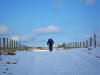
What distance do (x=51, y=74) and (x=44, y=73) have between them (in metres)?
0.46

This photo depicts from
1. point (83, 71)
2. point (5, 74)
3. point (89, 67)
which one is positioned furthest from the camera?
point (89, 67)

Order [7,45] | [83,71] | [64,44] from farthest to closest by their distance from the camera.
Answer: [64,44]
[7,45]
[83,71]

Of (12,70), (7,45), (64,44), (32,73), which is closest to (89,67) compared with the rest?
(32,73)

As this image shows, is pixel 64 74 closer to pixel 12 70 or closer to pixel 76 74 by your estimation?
pixel 76 74

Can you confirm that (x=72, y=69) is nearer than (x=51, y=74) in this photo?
No

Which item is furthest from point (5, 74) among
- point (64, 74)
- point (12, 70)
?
point (64, 74)

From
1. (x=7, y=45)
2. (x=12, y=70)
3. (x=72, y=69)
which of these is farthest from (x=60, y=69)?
(x=7, y=45)

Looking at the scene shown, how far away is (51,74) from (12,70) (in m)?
2.46

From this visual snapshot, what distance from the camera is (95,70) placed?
11.0 m

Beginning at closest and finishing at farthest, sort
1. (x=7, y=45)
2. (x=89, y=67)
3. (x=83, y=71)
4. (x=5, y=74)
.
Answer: (x=5, y=74) → (x=83, y=71) → (x=89, y=67) → (x=7, y=45)

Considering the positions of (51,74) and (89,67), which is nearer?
(51,74)

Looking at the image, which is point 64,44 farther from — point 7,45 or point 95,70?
point 95,70

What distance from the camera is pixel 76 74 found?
1015 centimetres

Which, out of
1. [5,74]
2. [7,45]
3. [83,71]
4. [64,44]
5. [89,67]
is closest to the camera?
[5,74]
